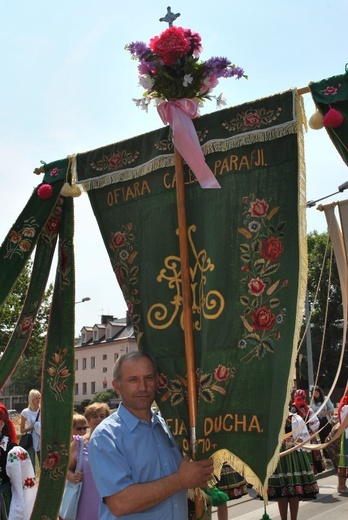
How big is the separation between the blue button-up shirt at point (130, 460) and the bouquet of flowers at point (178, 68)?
168cm

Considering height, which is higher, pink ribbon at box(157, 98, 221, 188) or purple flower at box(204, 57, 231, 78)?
purple flower at box(204, 57, 231, 78)

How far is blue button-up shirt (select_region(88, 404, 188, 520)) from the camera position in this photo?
3.04m

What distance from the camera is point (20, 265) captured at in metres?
4.16

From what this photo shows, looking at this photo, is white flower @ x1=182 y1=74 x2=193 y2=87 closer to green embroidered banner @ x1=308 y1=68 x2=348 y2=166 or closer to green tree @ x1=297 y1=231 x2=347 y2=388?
green embroidered banner @ x1=308 y1=68 x2=348 y2=166

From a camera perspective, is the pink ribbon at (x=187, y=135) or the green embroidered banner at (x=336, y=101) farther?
the pink ribbon at (x=187, y=135)

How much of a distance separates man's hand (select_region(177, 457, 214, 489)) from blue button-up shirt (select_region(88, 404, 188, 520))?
10 centimetres

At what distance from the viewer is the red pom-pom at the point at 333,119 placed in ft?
10.6

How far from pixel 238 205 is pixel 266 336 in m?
0.67

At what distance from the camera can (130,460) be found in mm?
3143

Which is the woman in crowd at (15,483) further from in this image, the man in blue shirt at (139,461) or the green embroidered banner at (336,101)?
the green embroidered banner at (336,101)

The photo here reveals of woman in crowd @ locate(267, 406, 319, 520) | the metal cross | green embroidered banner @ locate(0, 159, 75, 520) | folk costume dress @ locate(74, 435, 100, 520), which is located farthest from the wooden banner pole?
woman in crowd @ locate(267, 406, 319, 520)

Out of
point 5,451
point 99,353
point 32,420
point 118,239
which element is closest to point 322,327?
point 32,420

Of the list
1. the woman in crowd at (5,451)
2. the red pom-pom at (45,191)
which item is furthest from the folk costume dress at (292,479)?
the red pom-pom at (45,191)

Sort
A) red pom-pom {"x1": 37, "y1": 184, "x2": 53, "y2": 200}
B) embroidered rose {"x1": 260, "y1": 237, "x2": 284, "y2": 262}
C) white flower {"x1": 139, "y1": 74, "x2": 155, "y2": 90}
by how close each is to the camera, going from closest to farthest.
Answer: embroidered rose {"x1": 260, "y1": 237, "x2": 284, "y2": 262} < white flower {"x1": 139, "y1": 74, "x2": 155, "y2": 90} < red pom-pom {"x1": 37, "y1": 184, "x2": 53, "y2": 200}
